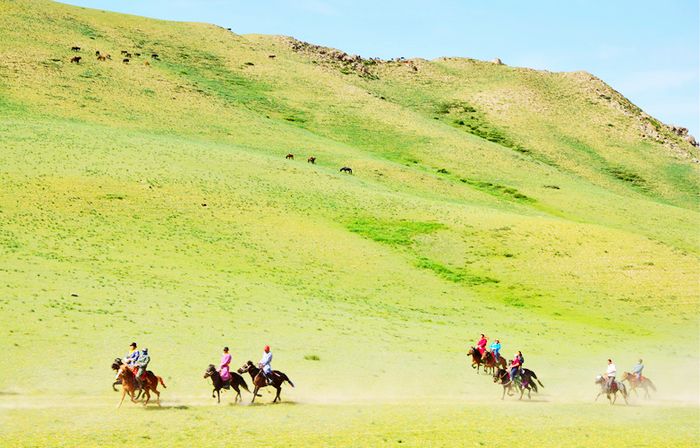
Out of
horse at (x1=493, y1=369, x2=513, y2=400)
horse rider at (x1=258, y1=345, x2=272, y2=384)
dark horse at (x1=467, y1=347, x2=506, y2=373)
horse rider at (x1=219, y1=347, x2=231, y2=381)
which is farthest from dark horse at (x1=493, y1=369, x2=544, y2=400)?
horse rider at (x1=219, y1=347, x2=231, y2=381)

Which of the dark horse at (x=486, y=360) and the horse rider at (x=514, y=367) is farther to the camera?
the dark horse at (x=486, y=360)

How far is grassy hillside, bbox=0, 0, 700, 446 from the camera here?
33031mm

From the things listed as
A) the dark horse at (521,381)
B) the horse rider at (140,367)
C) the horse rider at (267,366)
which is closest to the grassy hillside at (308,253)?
the dark horse at (521,381)

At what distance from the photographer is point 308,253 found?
6438 centimetres

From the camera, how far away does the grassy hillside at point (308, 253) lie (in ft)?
108

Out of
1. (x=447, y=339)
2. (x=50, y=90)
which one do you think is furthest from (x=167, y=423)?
(x=50, y=90)

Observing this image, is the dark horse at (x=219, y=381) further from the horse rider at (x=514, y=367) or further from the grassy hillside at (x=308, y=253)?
the horse rider at (x=514, y=367)

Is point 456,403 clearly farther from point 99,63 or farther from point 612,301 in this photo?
point 99,63

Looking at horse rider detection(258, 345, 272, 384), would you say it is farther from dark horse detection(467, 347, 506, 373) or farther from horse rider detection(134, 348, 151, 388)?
dark horse detection(467, 347, 506, 373)

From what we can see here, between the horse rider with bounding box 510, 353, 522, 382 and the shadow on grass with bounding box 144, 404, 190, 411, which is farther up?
the horse rider with bounding box 510, 353, 522, 382

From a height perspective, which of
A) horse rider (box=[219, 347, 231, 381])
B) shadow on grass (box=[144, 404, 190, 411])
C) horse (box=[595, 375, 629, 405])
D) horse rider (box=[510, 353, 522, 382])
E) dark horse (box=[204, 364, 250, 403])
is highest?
horse rider (box=[510, 353, 522, 382])

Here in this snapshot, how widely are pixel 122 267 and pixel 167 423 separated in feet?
91.6

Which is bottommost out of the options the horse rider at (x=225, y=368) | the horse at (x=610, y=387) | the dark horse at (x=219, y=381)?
the dark horse at (x=219, y=381)

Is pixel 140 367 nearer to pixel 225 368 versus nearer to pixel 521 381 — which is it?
pixel 225 368
